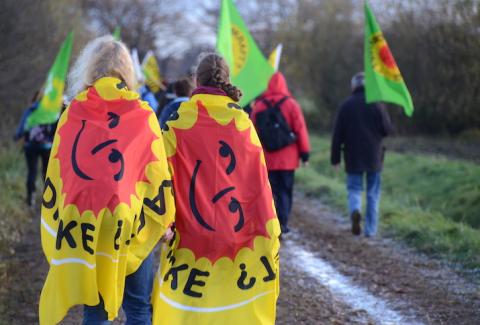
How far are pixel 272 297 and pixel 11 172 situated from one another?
1052 centimetres

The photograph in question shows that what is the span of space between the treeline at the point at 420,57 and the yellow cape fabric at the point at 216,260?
16964 mm

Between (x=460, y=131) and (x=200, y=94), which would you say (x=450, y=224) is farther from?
(x=460, y=131)

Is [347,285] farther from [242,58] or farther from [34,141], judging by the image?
[34,141]

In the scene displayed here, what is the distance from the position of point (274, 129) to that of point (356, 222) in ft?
5.58

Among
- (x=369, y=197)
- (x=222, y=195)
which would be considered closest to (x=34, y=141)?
(x=369, y=197)

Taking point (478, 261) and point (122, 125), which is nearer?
point (122, 125)

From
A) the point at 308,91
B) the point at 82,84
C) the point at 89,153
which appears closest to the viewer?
the point at 89,153

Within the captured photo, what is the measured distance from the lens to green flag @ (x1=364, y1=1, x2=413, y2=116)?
354 inches

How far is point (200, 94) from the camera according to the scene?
4.29 meters

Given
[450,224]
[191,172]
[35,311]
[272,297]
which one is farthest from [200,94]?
[450,224]

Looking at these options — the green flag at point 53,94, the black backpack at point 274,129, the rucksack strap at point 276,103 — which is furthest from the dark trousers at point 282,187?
the green flag at point 53,94

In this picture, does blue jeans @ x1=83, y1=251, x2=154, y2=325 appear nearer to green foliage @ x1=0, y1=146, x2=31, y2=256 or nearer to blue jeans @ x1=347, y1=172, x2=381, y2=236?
green foliage @ x1=0, y1=146, x2=31, y2=256

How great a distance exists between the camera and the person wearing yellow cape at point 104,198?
374cm

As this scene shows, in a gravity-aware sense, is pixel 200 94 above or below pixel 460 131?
above
